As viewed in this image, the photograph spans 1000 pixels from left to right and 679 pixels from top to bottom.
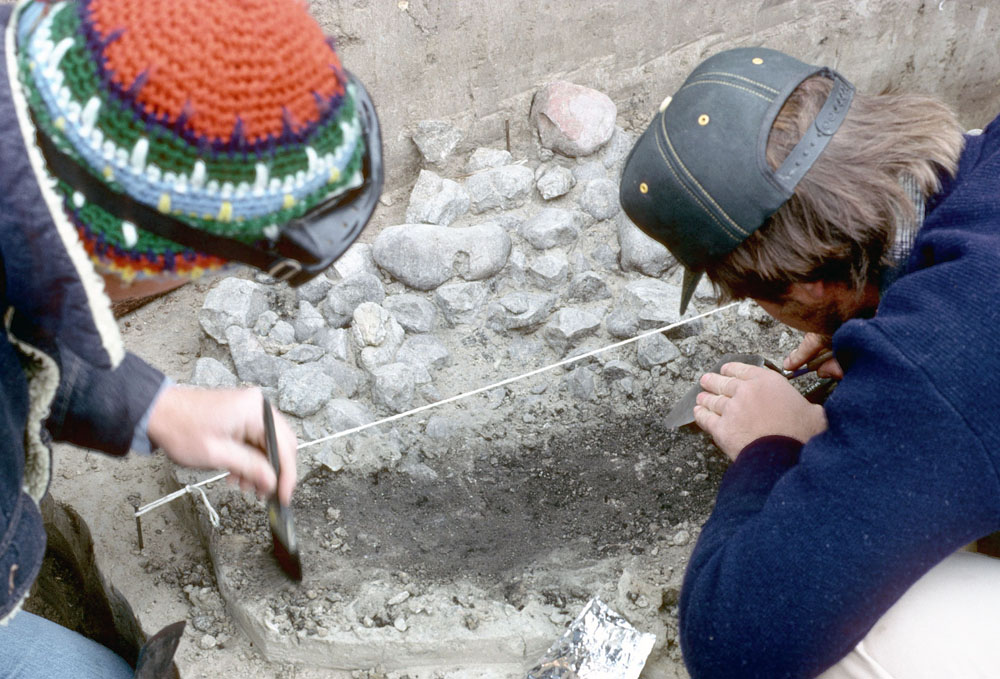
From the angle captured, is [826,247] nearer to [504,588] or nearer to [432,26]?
[504,588]

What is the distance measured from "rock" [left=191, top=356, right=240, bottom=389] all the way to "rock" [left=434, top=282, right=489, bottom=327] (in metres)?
0.65

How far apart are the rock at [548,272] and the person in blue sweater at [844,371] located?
1095 millimetres

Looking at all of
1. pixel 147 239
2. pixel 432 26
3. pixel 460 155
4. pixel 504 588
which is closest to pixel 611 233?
pixel 460 155

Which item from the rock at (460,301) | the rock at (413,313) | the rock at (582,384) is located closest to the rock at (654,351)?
the rock at (582,384)

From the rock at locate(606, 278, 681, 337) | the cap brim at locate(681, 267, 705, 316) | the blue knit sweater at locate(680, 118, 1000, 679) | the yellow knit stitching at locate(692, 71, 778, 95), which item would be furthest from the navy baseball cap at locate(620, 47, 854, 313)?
the rock at locate(606, 278, 681, 337)

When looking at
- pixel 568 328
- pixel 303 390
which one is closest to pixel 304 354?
pixel 303 390

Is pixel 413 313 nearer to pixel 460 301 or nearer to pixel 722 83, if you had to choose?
pixel 460 301

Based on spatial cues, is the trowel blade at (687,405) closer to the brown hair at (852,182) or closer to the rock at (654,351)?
the rock at (654,351)

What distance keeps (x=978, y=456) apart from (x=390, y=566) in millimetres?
1301

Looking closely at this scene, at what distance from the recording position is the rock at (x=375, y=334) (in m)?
2.60

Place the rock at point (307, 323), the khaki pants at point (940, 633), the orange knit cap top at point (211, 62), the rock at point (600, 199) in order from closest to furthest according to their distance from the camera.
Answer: the orange knit cap top at point (211, 62), the khaki pants at point (940, 633), the rock at point (307, 323), the rock at point (600, 199)

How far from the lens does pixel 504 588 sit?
2.05m

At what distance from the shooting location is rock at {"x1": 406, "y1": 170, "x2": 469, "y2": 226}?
308cm

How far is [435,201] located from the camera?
310 centimetres
